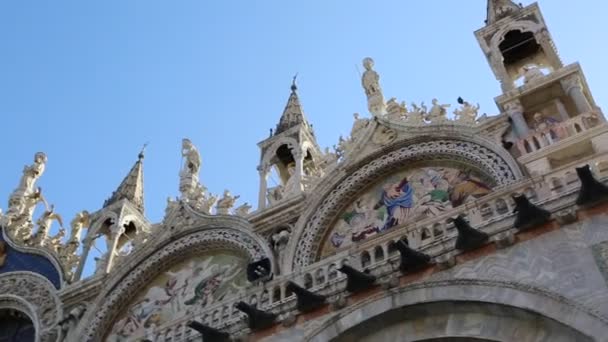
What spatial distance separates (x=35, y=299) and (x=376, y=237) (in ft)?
25.5

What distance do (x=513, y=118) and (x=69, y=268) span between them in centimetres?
922

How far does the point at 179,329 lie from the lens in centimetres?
915

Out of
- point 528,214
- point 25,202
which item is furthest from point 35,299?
point 528,214

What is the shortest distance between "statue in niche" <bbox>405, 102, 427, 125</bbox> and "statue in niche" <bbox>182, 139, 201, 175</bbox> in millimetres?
5243

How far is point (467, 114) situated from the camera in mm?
12477

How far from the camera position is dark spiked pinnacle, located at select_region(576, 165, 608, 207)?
7.32 metres

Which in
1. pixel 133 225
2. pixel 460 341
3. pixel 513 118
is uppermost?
pixel 133 225

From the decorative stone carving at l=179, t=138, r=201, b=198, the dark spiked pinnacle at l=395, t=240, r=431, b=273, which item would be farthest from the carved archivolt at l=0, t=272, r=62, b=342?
the dark spiked pinnacle at l=395, t=240, r=431, b=273

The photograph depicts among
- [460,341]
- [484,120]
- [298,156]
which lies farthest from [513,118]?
[460,341]

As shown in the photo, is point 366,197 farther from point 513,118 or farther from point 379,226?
point 513,118

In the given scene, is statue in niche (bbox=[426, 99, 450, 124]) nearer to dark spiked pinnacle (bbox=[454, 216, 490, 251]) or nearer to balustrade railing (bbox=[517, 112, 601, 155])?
balustrade railing (bbox=[517, 112, 601, 155])

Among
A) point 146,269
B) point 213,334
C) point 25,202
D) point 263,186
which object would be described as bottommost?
point 213,334

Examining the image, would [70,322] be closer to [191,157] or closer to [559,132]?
[191,157]

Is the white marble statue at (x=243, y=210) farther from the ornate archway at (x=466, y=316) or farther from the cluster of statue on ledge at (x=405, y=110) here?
the ornate archway at (x=466, y=316)
